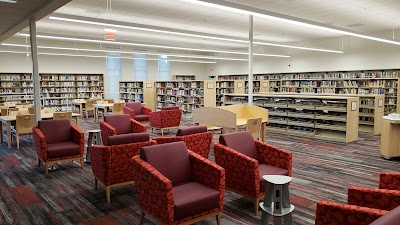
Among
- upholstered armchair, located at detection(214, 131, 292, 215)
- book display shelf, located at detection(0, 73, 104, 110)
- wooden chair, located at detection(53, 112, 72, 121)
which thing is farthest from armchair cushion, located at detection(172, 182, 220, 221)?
book display shelf, located at detection(0, 73, 104, 110)

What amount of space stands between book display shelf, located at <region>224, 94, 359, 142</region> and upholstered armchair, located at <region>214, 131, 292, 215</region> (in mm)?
4959

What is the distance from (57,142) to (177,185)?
3653 millimetres

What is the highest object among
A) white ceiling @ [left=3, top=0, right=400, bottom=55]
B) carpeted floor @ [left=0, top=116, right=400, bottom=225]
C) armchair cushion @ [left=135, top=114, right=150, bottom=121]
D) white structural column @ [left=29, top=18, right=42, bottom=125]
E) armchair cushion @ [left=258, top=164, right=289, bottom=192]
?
white ceiling @ [left=3, top=0, right=400, bottom=55]

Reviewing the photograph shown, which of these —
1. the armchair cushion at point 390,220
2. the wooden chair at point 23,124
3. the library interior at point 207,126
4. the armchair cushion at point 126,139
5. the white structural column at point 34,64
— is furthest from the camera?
the wooden chair at point 23,124

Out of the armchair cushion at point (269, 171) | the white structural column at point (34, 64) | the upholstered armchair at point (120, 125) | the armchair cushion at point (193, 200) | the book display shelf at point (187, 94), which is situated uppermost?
the white structural column at point (34, 64)

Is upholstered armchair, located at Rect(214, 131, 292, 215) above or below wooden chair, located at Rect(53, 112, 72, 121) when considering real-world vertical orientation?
below

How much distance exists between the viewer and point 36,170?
6.18m

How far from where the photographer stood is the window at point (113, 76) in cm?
1808

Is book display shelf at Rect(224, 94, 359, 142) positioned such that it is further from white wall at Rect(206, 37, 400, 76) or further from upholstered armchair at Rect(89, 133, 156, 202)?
upholstered armchair at Rect(89, 133, 156, 202)

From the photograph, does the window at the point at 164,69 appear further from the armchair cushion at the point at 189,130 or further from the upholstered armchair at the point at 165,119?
the armchair cushion at the point at 189,130

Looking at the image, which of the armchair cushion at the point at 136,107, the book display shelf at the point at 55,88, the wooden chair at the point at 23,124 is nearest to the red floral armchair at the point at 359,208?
the wooden chair at the point at 23,124

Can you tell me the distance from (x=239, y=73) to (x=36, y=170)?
49.1ft

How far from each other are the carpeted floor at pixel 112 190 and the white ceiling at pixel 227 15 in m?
3.86

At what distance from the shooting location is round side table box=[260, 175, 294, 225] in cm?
301
